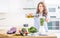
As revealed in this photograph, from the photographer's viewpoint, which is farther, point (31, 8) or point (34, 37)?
point (31, 8)


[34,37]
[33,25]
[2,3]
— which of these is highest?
[2,3]

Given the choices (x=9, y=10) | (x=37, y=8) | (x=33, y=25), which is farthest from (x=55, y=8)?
(x=9, y=10)

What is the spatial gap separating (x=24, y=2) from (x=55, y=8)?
38cm

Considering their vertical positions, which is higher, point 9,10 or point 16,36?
point 9,10

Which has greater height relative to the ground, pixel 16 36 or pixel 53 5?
pixel 53 5

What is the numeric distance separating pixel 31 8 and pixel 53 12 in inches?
10.6

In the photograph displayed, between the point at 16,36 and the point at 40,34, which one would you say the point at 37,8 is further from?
the point at 16,36

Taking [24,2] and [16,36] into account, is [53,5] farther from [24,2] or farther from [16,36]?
[16,36]

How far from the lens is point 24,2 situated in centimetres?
155

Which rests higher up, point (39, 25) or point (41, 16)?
point (41, 16)

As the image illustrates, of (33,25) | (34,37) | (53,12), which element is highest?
(53,12)

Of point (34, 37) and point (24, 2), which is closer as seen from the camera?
point (34, 37)

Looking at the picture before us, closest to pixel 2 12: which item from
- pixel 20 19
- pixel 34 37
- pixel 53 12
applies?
pixel 20 19

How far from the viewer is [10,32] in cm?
149
